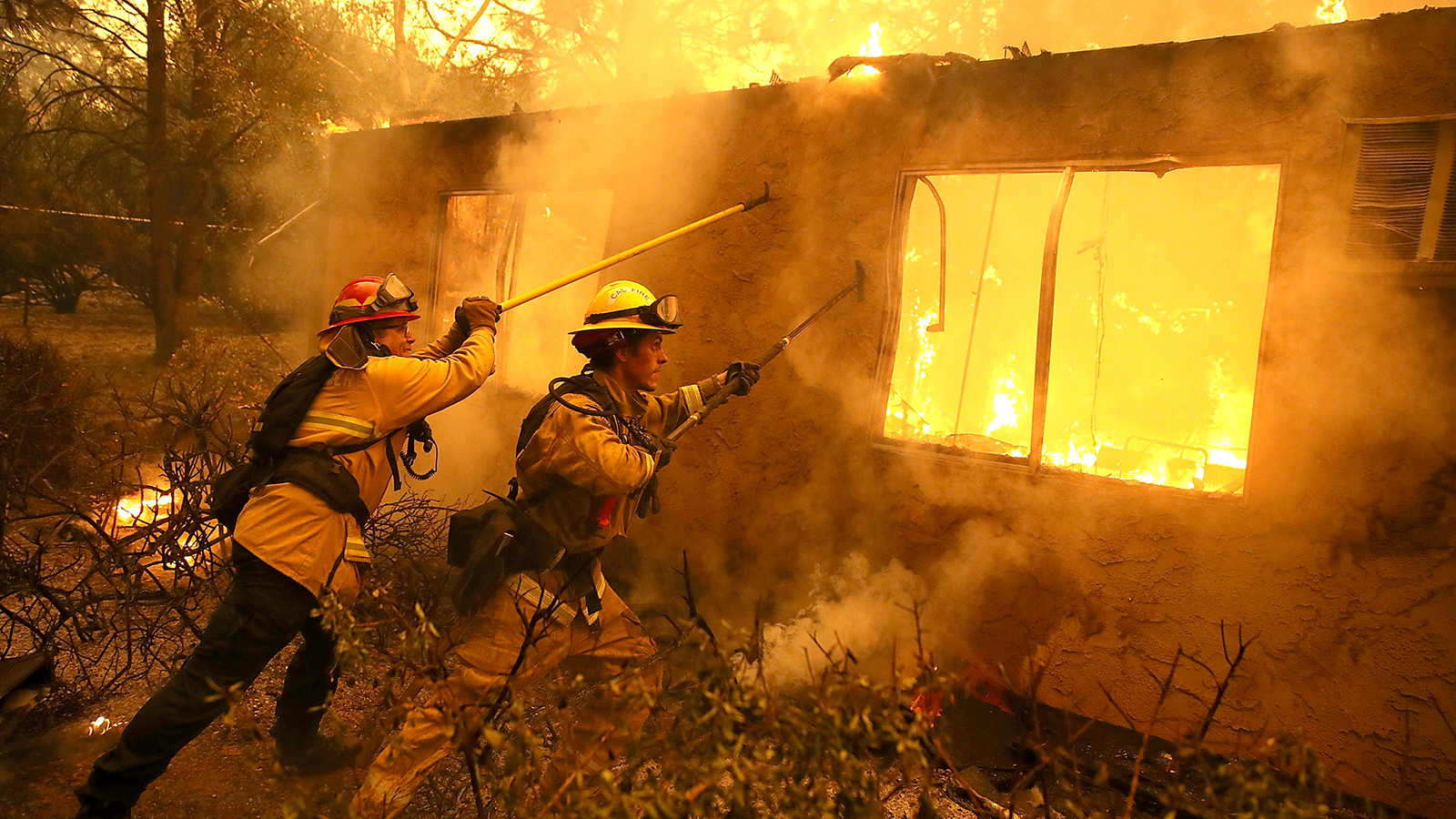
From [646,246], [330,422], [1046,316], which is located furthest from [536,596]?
[1046,316]

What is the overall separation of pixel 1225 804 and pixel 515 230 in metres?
6.33

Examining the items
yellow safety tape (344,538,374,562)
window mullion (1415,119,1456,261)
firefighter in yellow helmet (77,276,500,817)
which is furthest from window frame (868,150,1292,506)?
yellow safety tape (344,538,374,562)

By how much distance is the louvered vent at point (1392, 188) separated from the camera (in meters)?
3.57

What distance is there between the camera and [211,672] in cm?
296

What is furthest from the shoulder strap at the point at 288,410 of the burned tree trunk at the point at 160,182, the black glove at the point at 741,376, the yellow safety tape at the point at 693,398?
the burned tree trunk at the point at 160,182

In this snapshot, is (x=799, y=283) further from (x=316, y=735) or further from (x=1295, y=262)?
(x=316, y=735)

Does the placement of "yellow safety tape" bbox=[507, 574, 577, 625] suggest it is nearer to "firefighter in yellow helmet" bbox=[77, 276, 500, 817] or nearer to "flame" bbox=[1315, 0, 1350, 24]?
"firefighter in yellow helmet" bbox=[77, 276, 500, 817]

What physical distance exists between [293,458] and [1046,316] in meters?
3.71

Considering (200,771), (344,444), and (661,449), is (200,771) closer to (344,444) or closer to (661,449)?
(344,444)

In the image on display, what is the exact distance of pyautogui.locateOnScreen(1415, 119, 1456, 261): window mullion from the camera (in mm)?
3543

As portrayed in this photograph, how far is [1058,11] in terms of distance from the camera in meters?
17.3

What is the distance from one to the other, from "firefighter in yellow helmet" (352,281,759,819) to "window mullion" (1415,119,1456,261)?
325 cm

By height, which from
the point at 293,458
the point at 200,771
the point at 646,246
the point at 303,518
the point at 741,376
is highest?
the point at 646,246

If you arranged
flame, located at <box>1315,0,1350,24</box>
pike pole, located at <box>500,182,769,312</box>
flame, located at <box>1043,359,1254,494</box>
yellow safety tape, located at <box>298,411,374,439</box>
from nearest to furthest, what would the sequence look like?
yellow safety tape, located at <box>298,411,374,439</box>, pike pole, located at <box>500,182,769,312</box>, flame, located at <box>1315,0,1350,24</box>, flame, located at <box>1043,359,1254,494</box>
